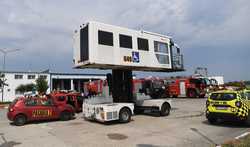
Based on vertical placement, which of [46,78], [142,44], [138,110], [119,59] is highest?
[46,78]

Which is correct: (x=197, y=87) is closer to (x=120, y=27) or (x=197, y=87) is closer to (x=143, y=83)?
(x=143, y=83)

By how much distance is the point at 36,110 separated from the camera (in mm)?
15211

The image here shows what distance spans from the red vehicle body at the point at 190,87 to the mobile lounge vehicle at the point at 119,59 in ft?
48.6

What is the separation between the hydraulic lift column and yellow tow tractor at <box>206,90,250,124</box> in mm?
6769

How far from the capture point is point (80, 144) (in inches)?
373

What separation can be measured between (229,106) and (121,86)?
8137 millimetres

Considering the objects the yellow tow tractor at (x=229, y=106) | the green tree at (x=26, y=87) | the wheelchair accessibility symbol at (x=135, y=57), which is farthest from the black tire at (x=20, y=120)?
the green tree at (x=26, y=87)

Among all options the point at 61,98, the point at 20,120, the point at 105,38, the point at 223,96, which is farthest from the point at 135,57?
the point at 20,120

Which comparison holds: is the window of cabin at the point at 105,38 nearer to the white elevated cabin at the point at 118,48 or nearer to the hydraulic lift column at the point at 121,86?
the white elevated cabin at the point at 118,48

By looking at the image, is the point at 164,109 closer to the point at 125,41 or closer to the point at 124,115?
the point at 124,115

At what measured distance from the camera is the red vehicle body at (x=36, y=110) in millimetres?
14625

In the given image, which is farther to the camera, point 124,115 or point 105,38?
point 105,38

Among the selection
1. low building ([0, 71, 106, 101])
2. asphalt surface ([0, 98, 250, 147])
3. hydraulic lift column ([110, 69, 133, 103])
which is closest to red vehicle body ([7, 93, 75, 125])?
asphalt surface ([0, 98, 250, 147])

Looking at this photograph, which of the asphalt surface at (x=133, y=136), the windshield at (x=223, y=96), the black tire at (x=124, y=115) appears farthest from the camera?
the black tire at (x=124, y=115)
